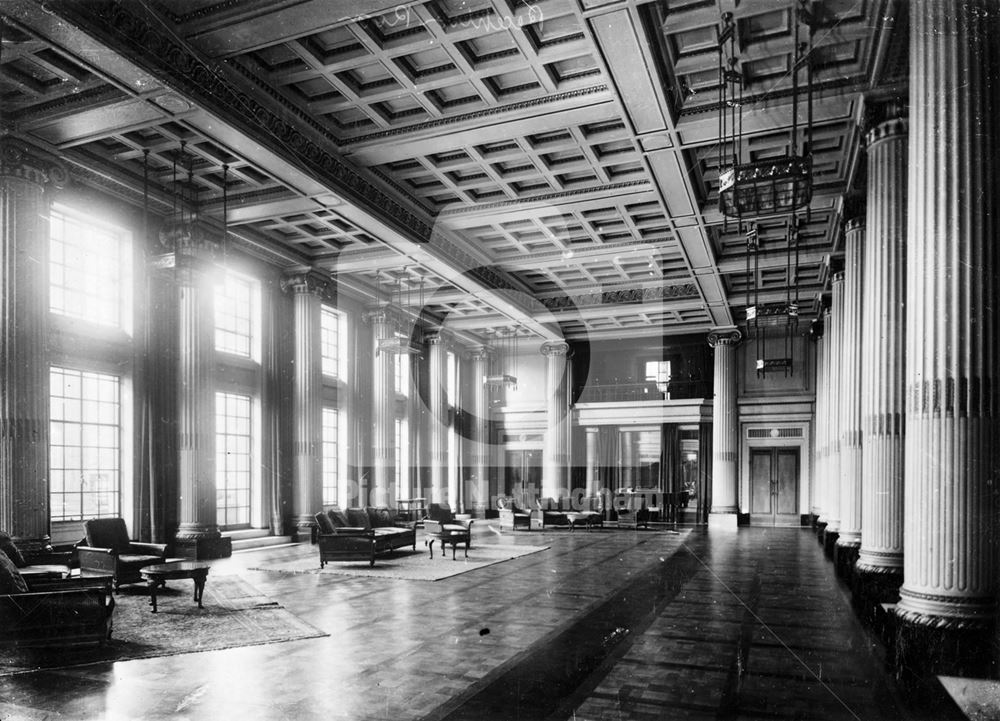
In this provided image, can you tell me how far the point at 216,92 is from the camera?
25.3ft

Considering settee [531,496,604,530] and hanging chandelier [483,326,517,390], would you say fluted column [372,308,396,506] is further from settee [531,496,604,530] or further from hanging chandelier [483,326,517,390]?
hanging chandelier [483,326,517,390]

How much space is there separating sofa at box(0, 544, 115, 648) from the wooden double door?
17.3 m

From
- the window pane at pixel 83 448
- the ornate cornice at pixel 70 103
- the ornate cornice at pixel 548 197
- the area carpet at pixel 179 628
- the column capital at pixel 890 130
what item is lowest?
the area carpet at pixel 179 628

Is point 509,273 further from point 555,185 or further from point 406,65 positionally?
point 406,65

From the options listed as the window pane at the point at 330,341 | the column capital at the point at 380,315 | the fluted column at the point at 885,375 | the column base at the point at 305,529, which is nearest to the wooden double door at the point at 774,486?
the column capital at the point at 380,315

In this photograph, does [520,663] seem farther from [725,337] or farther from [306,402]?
[725,337]

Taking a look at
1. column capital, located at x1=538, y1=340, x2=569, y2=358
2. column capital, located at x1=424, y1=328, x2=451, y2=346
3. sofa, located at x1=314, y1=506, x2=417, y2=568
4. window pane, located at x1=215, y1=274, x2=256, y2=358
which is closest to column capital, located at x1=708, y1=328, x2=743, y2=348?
column capital, located at x1=538, y1=340, x2=569, y2=358

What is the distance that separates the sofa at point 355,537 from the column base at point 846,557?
639cm

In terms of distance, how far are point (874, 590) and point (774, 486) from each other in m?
13.3

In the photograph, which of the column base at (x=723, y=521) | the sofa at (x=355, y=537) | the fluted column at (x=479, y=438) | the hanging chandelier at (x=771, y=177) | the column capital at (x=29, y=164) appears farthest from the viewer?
the fluted column at (x=479, y=438)

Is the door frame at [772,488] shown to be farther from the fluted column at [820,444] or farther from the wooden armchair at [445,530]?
the wooden armchair at [445,530]

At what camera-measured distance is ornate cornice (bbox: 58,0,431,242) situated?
652cm

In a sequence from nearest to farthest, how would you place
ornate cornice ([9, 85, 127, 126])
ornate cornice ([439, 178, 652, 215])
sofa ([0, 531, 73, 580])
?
sofa ([0, 531, 73, 580]), ornate cornice ([9, 85, 127, 126]), ornate cornice ([439, 178, 652, 215])

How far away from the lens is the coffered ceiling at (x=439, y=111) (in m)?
6.74
